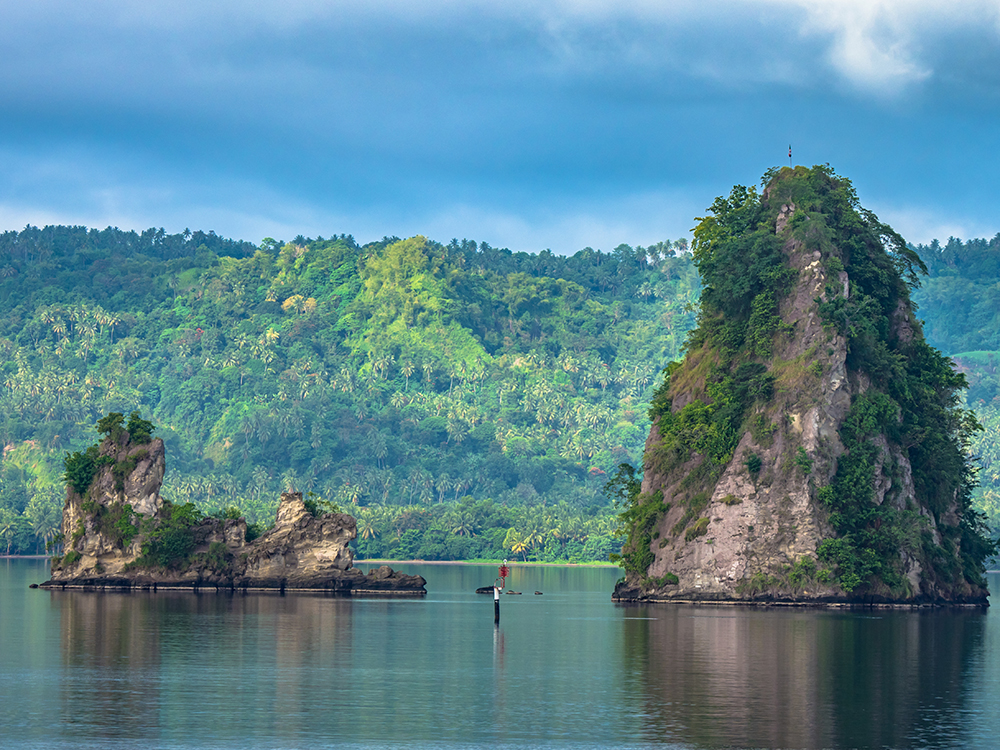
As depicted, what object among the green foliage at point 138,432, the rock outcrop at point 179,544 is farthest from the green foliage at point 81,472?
the green foliage at point 138,432

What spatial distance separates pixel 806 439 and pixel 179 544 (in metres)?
50.8

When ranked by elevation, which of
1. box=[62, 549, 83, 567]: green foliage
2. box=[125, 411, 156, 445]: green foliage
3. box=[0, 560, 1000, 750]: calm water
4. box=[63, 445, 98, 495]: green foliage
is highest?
box=[125, 411, 156, 445]: green foliage

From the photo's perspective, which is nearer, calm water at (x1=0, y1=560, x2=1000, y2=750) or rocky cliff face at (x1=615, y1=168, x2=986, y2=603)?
calm water at (x1=0, y1=560, x2=1000, y2=750)

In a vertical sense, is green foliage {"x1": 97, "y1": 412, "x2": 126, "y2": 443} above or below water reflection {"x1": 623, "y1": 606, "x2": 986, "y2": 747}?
above

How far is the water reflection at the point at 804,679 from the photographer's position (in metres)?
39.2

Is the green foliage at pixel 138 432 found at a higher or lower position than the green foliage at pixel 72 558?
higher

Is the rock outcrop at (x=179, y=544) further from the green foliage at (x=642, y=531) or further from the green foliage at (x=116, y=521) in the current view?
the green foliage at (x=642, y=531)

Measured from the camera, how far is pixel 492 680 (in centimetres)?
5238

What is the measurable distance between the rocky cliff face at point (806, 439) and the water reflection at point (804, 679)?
12614 mm

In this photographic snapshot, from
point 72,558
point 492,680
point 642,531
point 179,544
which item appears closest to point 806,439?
point 642,531

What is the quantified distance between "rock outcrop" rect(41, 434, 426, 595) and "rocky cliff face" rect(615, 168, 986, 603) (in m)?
26.0

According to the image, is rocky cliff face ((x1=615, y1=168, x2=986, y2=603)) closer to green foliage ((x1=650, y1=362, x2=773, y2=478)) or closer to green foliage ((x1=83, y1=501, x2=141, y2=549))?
green foliage ((x1=650, y1=362, x2=773, y2=478))

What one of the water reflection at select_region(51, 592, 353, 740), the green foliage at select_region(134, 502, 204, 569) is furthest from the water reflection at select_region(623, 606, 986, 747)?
the green foliage at select_region(134, 502, 204, 569)

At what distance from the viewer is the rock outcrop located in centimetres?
11588
